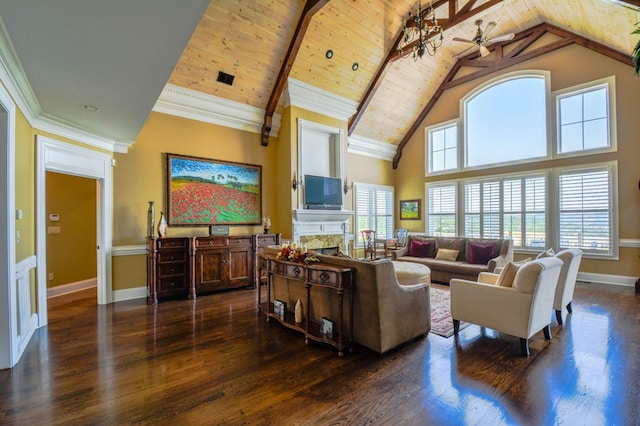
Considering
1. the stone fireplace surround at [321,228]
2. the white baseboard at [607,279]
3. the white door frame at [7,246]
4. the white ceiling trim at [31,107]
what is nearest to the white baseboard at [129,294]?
the white door frame at [7,246]

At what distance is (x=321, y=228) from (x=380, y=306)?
163 inches

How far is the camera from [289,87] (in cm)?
622

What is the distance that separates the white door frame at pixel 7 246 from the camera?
8.94ft

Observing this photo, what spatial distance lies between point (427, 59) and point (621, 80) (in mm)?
3826

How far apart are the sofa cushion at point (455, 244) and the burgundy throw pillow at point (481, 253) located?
0.89 ft

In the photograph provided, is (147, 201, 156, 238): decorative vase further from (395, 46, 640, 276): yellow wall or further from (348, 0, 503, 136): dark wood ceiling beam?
(395, 46, 640, 276): yellow wall

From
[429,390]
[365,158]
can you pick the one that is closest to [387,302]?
[429,390]

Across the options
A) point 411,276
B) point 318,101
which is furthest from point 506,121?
point 411,276

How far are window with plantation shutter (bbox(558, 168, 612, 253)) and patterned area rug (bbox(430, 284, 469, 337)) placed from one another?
10.4 ft

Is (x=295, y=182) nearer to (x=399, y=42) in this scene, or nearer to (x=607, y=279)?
(x=399, y=42)

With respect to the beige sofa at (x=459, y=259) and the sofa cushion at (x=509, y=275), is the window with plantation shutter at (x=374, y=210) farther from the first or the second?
the sofa cushion at (x=509, y=275)

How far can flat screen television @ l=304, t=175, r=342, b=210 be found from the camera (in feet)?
21.6

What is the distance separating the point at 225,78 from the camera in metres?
5.59

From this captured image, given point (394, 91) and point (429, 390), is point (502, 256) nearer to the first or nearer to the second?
point (429, 390)
